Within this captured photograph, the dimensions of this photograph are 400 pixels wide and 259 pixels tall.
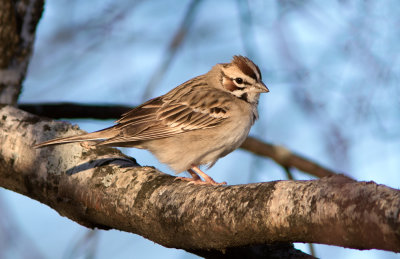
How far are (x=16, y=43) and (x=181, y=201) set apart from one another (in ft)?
10.3

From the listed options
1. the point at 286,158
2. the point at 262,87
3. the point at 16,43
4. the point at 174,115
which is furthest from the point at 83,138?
the point at 286,158

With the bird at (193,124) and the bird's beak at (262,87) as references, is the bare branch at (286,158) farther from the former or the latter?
the bird's beak at (262,87)

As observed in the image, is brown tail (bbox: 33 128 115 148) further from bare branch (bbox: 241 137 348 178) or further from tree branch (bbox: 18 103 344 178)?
bare branch (bbox: 241 137 348 178)

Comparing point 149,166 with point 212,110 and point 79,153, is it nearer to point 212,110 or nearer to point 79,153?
point 79,153

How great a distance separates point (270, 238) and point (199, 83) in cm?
356

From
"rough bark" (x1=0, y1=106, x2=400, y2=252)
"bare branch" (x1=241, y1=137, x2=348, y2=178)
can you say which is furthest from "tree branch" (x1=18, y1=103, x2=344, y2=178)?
"rough bark" (x1=0, y1=106, x2=400, y2=252)

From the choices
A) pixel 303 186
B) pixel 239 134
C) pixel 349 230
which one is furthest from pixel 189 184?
pixel 239 134

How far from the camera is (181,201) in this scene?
12.0 feet

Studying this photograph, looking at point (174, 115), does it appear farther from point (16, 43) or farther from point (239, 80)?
point (16, 43)

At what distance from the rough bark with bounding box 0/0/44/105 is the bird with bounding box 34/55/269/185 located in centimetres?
126

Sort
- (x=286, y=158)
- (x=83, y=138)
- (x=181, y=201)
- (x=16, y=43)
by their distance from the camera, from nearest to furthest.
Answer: (x=181, y=201), (x=83, y=138), (x=16, y=43), (x=286, y=158)

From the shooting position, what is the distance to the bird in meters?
5.51

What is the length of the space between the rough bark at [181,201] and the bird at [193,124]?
589 mm

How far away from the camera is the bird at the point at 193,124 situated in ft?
18.1
